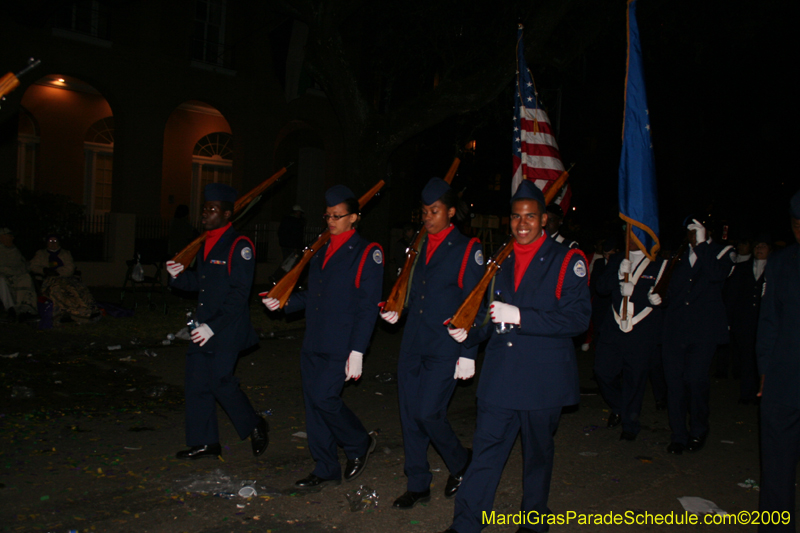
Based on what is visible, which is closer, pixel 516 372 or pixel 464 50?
pixel 516 372

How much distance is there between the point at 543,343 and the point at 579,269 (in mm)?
480

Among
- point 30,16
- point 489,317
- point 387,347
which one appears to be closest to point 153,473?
point 489,317

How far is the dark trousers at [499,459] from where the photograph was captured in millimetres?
3926

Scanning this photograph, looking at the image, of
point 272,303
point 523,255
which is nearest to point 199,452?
point 272,303

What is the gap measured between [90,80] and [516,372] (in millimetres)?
16170

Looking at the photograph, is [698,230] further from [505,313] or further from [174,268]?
[174,268]

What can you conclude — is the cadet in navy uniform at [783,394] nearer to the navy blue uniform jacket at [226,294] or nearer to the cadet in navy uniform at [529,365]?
the cadet in navy uniform at [529,365]

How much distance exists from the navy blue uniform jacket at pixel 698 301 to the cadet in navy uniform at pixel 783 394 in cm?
209

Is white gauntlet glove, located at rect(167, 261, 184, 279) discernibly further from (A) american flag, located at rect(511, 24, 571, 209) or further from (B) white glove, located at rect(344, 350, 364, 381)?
(A) american flag, located at rect(511, 24, 571, 209)

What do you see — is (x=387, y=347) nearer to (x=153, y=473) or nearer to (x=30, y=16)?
(x=153, y=473)

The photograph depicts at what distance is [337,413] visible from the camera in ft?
16.0

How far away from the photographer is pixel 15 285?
1082 centimetres

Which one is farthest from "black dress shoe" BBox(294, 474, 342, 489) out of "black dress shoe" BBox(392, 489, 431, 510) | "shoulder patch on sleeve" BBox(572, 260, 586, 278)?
"shoulder patch on sleeve" BBox(572, 260, 586, 278)

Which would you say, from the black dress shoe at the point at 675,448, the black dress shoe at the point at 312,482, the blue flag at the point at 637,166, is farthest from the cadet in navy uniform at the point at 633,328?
the black dress shoe at the point at 312,482
